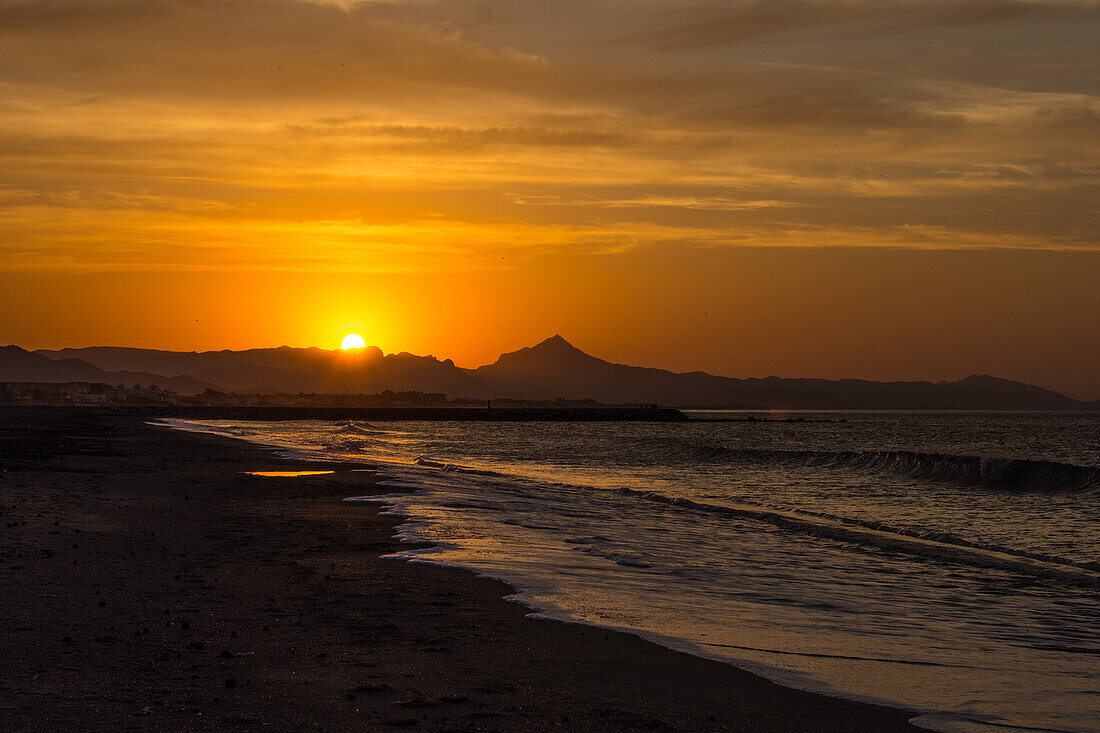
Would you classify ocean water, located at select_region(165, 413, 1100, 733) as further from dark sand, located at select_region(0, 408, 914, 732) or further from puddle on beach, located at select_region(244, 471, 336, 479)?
puddle on beach, located at select_region(244, 471, 336, 479)

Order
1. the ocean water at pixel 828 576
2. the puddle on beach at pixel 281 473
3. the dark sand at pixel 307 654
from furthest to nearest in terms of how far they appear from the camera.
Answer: the puddle on beach at pixel 281 473
the ocean water at pixel 828 576
the dark sand at pixel 307 654

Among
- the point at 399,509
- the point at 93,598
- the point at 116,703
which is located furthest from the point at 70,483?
the point at 116,703

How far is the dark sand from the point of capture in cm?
707

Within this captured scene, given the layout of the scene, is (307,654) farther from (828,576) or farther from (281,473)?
(281,473)

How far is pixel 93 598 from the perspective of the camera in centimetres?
1084

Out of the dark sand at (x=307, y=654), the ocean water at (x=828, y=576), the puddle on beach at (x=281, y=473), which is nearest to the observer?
the dark sand at (x=307, y=654)

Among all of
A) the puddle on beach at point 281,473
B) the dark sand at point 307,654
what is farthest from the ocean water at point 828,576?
the puddle on beach at point 281,473

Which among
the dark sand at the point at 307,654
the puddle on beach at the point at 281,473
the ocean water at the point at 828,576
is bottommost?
the puddle on beach at the point at 281,473

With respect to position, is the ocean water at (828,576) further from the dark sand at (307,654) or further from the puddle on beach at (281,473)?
the puddle on beach at (281,473)

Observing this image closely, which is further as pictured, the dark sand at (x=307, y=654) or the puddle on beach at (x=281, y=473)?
the puddle on beach at (x=281, y=473)

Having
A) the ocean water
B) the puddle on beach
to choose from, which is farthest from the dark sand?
the puddle on beach

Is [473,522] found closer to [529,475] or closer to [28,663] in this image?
[28,663]

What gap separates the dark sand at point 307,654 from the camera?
278 inches

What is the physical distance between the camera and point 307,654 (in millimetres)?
8750
